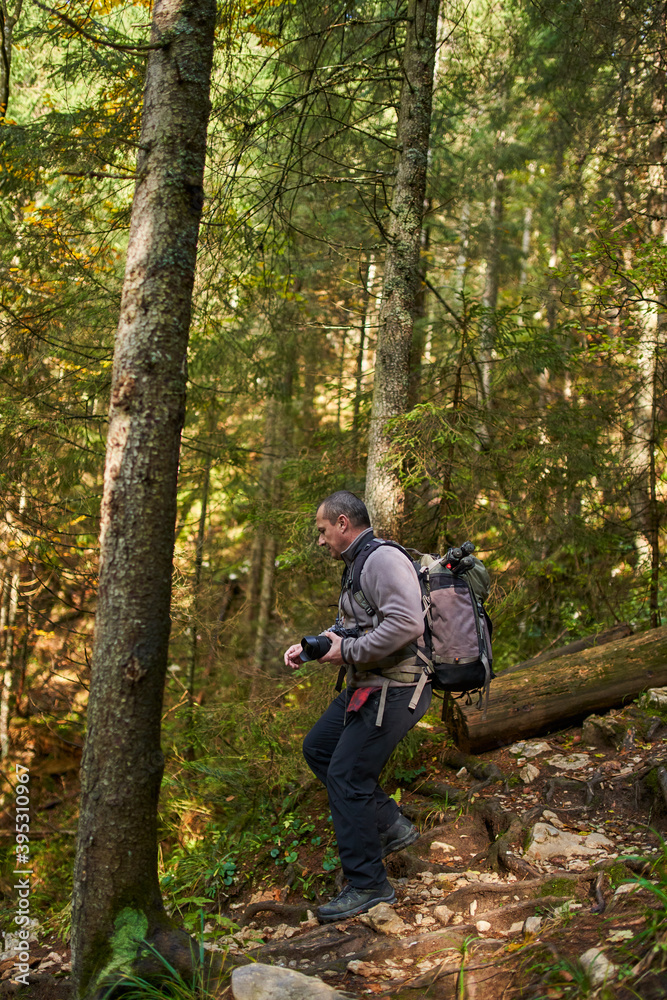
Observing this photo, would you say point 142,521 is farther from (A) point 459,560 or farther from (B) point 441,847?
(B) point 441,847

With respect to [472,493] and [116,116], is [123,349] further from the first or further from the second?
[116,116]

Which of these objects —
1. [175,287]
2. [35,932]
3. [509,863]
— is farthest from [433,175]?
[35,932]

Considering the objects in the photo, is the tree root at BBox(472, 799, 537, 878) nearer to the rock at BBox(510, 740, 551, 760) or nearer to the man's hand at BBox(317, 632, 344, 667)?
the rock at BBox(510, 740, 551, 760)

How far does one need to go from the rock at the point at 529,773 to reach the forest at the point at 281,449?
67 millimetres

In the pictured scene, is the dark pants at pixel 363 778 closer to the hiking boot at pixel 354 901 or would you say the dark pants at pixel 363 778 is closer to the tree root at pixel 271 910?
the hiking boot at pixel 354 901

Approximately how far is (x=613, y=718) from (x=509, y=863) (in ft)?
7.14

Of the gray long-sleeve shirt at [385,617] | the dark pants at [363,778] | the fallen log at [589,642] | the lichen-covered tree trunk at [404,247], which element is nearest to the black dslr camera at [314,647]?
the gray long-sleeve shirt at [385,617]

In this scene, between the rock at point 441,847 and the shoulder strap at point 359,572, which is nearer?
the shoulder strap at point 359,572

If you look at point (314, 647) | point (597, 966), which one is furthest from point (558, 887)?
point (314, 647)

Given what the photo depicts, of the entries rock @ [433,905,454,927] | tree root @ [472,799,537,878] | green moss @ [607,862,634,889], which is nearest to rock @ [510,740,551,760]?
tree root @ [472,799,537,878]

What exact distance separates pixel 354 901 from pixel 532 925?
106 centimetres

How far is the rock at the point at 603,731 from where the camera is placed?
5.51 m

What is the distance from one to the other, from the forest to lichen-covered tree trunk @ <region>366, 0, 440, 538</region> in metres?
0.03

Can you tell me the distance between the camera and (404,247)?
6.14 meters
